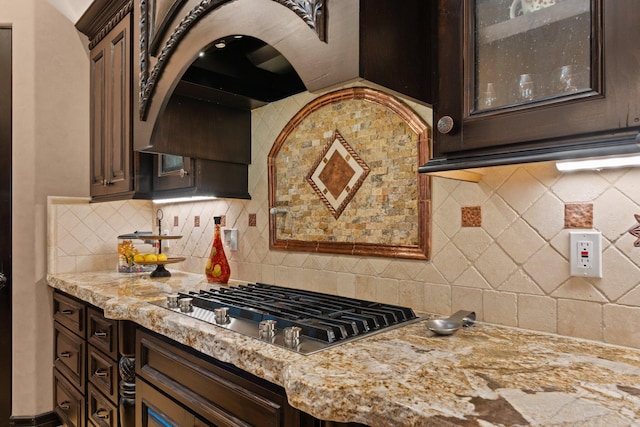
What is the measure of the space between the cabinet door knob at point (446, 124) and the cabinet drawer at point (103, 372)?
5.18 ft

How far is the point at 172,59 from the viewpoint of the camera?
1.53 m

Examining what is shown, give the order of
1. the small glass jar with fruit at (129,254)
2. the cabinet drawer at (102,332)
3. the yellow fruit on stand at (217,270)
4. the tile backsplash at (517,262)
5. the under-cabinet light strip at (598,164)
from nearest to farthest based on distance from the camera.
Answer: the under-cabinet light strip at (598,164)
the tile backsplash at (517,262)
the cabinet drawer at (102,332)
the yellow fruit on stand at (217,270)
the small glass jar with fruit at (129,254)

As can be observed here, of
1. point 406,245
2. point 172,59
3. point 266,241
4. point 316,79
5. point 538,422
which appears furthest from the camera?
point 266,241

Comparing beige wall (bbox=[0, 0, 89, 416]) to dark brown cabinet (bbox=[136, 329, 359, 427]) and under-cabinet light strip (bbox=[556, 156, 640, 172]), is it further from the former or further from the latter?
under-cabinet light strip (bbox=[556, 156, 640, 172])

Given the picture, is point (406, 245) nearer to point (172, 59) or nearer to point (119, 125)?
point (172, 59)

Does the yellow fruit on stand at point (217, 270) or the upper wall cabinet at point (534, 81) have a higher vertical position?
the upper wall cabinet at point (534, 81)

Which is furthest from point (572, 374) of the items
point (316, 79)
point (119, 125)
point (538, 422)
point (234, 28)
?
point (119, 125)

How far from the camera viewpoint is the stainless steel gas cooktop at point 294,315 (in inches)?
39.6

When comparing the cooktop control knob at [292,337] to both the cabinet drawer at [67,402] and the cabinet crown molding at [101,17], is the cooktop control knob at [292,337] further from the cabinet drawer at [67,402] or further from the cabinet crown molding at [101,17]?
the cabinet crown molding at [101,17]

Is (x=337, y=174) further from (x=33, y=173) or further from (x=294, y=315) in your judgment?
(x=33, y=173)

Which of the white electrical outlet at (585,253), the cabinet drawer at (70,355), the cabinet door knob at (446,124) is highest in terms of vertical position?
the cabinet door knob at (446,124)

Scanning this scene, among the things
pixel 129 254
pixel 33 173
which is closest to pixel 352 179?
pixel 129 254

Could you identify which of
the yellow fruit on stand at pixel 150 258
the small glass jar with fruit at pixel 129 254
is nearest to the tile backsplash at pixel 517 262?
the yellow fruit on stand at pixel 150 258

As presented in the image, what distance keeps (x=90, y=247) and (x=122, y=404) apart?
4.35 ft
